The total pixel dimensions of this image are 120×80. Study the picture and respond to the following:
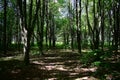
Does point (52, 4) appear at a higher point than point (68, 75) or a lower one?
higher

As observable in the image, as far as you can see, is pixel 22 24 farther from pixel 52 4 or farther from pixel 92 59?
pixel 52 4

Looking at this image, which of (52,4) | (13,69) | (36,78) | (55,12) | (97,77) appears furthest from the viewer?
(55,12)

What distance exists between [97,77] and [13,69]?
5461 mm

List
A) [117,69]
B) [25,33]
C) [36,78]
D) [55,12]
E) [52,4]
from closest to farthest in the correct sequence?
[36,78] → [117,69] → [25,33] → [52,4] → [55,12]

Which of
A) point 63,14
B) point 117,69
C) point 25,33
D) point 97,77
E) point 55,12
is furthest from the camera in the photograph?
point 63,14

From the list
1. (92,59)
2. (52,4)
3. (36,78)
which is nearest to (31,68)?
(36,78)

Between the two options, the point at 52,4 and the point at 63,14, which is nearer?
the point at 52,4

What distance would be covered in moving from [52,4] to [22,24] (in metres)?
34.5

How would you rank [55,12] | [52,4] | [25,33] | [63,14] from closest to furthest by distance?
[25,33] < [52,4] < [55,12] < [63,14]

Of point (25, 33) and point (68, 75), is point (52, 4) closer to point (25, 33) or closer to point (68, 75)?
point (25, 33)

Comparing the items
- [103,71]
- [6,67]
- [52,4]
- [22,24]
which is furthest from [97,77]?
[52,4]

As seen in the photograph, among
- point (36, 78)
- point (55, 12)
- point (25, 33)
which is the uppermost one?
point (55, 12)

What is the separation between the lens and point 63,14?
64625mm

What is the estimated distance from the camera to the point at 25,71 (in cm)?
1373
